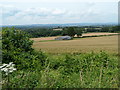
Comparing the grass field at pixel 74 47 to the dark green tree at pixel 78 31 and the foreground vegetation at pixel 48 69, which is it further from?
the dark green tree at pixel 78 31

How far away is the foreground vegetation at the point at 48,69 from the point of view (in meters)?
3.61

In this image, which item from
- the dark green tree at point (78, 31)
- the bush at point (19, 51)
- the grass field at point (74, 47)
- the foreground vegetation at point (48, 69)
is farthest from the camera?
the dark green tree at point (78, 31)

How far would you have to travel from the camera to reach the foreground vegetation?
11.8ft

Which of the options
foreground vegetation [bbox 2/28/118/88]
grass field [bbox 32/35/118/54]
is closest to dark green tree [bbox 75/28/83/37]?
grass field [bbox 32/35/118/54]

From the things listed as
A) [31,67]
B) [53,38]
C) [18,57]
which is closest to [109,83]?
[31,67]

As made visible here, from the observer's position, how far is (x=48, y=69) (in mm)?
4438

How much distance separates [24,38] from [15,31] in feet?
1.34

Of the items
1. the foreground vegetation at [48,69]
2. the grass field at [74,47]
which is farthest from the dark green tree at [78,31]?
the foreground vegetation at [48,69]

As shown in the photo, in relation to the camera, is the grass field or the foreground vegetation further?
the grass field

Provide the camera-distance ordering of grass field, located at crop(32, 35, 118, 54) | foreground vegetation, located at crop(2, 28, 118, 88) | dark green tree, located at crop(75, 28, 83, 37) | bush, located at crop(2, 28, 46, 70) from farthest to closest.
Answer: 1. dark green tree, located at crop(75, 28, 83, 37)
2. grass field, located at crop(32, 35, 118, 54)
3. bush, located at crop(2, 28, 46, 70)
4. foreground vegetation, located at crop(2, 28, 118, 88)

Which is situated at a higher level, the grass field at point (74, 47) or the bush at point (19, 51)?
the bush at point (19, 51)

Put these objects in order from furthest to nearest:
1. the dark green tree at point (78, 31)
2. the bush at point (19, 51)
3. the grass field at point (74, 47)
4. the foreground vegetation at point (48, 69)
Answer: the dark green tree at point (78, 31), the grass field at point (74, 47), the bush at point (19, 51), the foreground vegetation at point (48, 69)

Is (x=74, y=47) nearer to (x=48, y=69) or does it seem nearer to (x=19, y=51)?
(x=19, y=51)

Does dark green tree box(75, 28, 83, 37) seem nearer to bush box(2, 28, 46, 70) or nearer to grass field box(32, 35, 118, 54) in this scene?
grass field box(32, 35, 118, 54)
